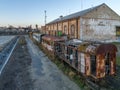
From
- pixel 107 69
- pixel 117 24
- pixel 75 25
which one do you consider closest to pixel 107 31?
pixel 117 24

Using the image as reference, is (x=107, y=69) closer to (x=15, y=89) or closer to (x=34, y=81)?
(x=34, y=81)

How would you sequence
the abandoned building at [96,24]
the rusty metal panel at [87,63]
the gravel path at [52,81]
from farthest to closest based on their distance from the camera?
the abandoned building at [96,24] → the rusty metal panel at [87,63] → the gravel path at [52,81]

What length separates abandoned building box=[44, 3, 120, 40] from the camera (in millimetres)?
24781

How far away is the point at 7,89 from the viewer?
7258 mm

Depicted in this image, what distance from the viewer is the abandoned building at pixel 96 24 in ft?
81.3

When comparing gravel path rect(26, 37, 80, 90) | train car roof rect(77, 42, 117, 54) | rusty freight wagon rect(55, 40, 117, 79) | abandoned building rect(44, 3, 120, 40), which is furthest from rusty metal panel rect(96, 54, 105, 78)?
abandoned building rect(44, 3, 120, 40)

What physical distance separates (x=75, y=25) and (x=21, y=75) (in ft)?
58.1

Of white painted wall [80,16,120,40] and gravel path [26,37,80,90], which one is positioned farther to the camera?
white painted wall [80,16,120,40]

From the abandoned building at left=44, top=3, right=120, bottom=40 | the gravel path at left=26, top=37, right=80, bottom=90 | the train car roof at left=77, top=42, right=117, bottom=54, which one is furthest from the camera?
the abandoned building at left=44, top=3, right=120, bottom=40

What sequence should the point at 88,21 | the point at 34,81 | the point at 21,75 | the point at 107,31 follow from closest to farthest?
the point at 34,81 < the point at 21,75 < the point at 88,21 < the point at 107,31

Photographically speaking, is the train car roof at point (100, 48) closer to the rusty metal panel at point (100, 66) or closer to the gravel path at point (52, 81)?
the rusty metal panel at point (100, 66)

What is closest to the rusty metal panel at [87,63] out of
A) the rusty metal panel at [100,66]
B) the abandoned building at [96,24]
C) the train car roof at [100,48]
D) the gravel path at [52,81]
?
the train car roof at [100,48]

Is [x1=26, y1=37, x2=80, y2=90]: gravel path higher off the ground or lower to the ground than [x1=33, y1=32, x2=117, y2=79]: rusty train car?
lower

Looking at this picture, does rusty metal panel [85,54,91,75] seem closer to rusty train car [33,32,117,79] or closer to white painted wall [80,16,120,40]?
rusty train car [33,32,117,79]
